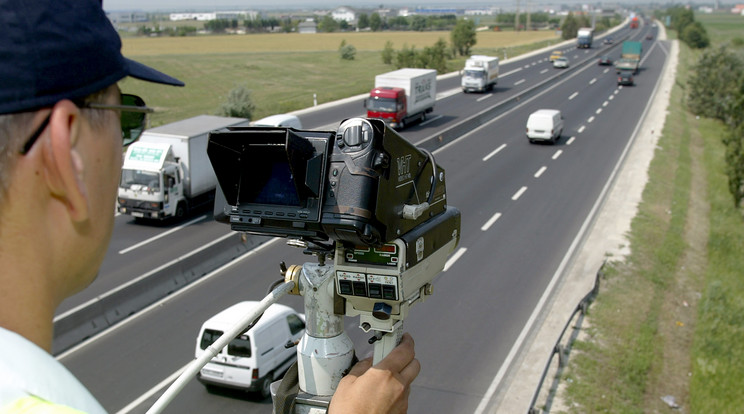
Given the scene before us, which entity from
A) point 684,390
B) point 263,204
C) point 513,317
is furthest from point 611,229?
point 263,204

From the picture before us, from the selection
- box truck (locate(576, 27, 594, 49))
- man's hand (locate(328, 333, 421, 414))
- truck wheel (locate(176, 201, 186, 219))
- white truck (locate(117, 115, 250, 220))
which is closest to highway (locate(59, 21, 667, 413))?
truck wheel (locate(176, 201, 186, 219))

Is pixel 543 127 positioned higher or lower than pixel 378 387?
lower

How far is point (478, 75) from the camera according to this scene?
198 feet

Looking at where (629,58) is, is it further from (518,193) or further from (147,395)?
(147,395)

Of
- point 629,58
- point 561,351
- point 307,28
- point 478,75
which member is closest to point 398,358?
point 561,351

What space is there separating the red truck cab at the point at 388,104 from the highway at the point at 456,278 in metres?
1.90

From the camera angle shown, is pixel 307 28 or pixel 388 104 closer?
pixel 388 104

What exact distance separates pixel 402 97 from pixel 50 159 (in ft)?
133

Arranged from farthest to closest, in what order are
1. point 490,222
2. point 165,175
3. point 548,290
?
point 490,222 < point 165,175 < point 548,290

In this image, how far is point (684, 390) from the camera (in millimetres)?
14883

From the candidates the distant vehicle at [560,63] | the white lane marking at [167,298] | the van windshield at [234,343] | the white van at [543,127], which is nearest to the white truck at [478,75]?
the white van at [543,127]

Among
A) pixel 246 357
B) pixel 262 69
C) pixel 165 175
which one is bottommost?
pixel 246 357

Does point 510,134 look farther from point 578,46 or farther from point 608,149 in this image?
point 578,46

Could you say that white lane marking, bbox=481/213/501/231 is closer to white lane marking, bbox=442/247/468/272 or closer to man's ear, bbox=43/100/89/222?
white lane marking, bbox=442/247/468/272
